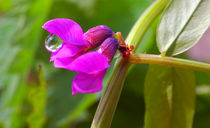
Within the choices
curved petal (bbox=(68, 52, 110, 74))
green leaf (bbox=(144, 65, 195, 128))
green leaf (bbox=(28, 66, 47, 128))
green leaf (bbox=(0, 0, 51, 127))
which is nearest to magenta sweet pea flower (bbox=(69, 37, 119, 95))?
curved petal (bbox=(68, 52, 110, 74))

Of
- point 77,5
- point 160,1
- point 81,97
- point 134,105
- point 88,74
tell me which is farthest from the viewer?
point 77,5

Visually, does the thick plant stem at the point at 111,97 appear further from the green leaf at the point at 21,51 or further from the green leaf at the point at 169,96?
the green leaf at the point at 21,51

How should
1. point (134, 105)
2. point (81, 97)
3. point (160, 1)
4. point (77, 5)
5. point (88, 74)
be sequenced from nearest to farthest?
1. point (88, 74)
2. point (160, 1)
3. point (81, 97)
4. point (134, 105)
5. point (77, 5)

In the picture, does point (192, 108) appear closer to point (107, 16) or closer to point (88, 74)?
point (88, 74)

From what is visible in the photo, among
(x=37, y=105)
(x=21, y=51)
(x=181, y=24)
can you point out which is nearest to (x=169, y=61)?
(x=181, y=24)

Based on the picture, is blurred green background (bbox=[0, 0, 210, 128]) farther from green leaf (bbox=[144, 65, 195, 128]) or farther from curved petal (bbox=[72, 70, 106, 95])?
curved petal (bbox=[72, 70, 106, 95])

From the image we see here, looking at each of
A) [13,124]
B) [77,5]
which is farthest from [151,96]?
[77,5]

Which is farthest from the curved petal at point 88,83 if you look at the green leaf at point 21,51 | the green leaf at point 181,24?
the green leaf at point 21,51

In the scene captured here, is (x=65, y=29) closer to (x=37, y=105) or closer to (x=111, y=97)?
(x=111, y=97)
